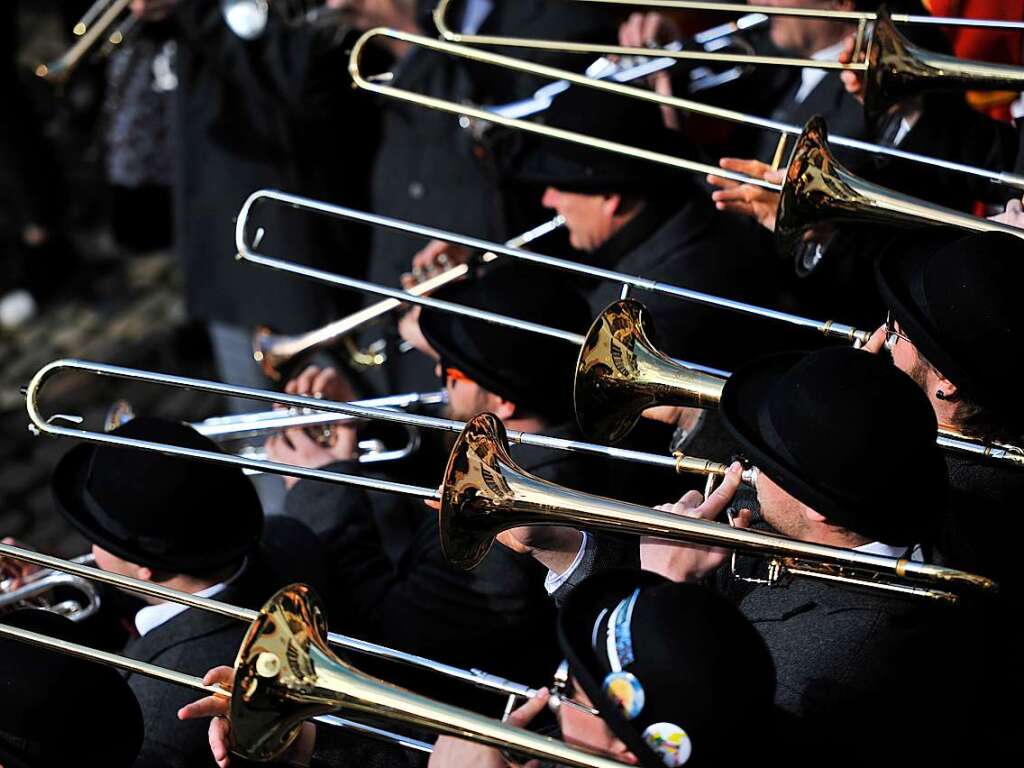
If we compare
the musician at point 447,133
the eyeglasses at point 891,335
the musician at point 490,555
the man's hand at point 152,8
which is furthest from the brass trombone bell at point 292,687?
the man's hand at point 152,8

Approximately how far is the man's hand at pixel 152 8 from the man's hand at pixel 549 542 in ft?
11.6

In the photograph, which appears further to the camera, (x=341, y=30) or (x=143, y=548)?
(x=341, y=30)

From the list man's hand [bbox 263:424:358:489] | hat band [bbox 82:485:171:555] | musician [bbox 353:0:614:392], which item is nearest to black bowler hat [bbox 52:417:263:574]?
hat band [bbox 82:485:171:555]

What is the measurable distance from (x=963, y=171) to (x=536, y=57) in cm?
221

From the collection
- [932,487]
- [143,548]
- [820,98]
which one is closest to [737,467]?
[932,487]

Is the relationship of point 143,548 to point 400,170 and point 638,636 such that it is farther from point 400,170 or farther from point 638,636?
point 400,170

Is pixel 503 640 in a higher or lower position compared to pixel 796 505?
lower

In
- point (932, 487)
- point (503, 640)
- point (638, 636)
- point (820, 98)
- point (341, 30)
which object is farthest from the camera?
point (341, 30)

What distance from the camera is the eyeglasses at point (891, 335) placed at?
122 inches

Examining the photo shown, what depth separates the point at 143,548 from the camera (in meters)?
3.24

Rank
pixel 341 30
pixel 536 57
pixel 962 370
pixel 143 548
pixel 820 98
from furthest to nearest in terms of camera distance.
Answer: pixel 341 30 < pixel 536 57 < pixel 820 98 < pixel 143 548 < pixel 962 370

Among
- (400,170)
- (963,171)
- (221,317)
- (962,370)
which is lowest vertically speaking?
(221,317)

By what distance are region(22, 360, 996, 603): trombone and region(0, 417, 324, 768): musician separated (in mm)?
170

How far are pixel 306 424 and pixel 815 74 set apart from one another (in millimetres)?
2123
